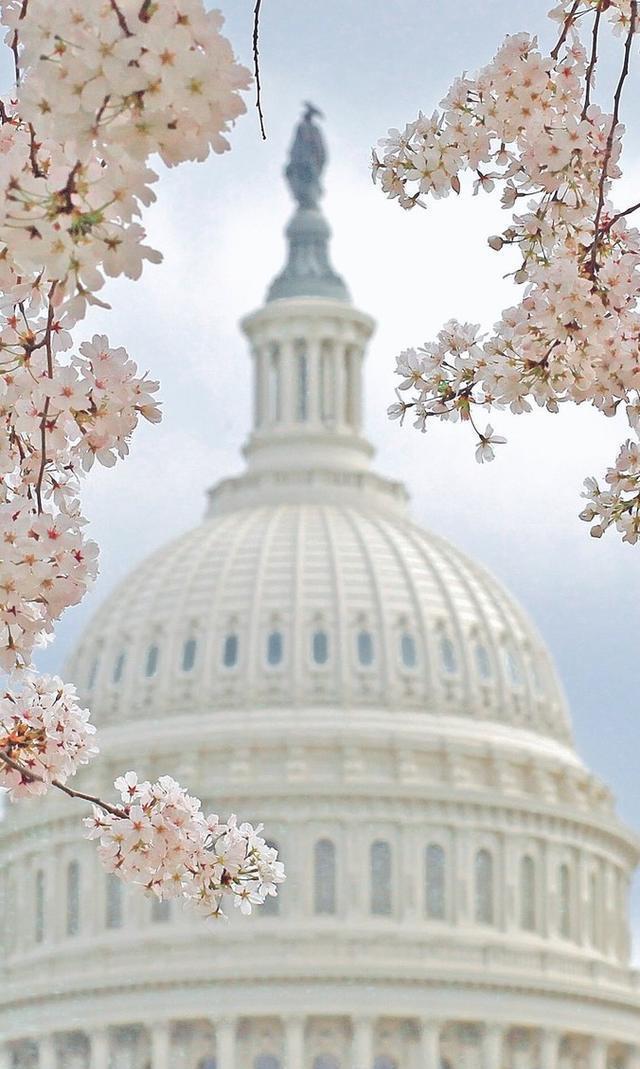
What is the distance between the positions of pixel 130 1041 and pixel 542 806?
20.1 m

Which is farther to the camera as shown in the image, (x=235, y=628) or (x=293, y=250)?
(x=293, y=250)

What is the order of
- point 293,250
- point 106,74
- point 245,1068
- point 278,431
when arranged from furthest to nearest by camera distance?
point 293,250 → point 278,431 → point 245,1068 → point 106,74

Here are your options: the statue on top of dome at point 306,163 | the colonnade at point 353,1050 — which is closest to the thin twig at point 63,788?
the colonnade at point 353,1050

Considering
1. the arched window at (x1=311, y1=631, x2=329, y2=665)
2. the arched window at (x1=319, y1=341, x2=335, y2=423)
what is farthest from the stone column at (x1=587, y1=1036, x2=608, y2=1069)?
the arched window at (x1=319, y1=341, x2=335, y2=423)

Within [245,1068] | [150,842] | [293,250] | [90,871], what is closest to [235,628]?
[90,871]

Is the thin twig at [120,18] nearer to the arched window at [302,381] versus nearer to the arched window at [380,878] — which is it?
the arched window at [380,878]

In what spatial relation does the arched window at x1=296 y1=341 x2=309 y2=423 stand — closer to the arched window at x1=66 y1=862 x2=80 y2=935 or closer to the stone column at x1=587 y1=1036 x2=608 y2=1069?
the arched window at x1=66 y1=862 x2=80 y2=935

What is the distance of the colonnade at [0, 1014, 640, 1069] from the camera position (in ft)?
374

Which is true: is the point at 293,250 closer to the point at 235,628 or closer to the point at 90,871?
the point at 235,628

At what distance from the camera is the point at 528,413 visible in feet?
41.6

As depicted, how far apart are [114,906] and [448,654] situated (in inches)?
746

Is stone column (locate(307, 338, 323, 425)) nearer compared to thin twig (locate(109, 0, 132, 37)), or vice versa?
thin twig (locate(109, 0, 132, 37))

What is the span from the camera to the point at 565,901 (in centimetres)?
12438

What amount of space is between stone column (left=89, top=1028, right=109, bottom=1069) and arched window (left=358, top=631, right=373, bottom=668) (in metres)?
21.0
